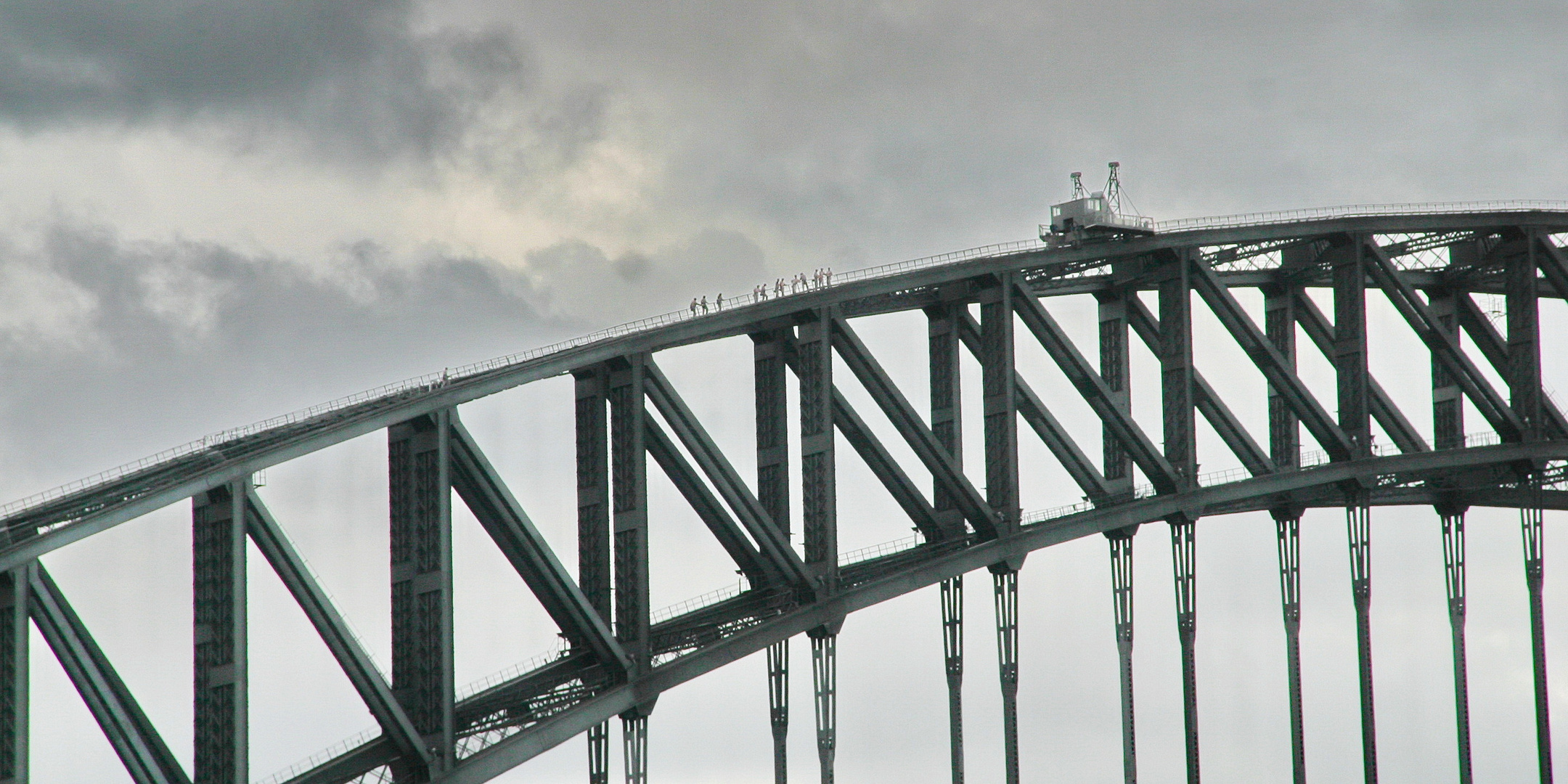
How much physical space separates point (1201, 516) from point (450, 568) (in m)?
48.0

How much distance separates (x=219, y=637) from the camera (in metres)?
104

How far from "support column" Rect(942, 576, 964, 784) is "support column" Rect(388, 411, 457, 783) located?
26.5 metres

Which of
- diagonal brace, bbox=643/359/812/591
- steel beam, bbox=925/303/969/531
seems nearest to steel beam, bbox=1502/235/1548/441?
steel beam, bbox=925/303/969/531

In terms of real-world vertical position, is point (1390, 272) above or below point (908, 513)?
above

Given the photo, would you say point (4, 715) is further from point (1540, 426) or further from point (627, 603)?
point (1540, 426)

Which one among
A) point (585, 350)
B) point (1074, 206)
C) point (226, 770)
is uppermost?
point (1074, 206)

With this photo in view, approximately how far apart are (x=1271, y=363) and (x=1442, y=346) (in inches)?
611

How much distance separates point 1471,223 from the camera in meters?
151

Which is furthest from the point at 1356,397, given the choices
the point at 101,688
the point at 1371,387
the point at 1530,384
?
the point at 101,688

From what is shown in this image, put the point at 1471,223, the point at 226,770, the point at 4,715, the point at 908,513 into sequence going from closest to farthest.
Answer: the point at 4,715 < the point at 226,770 < the point at 908,513 < the point at 1471,223

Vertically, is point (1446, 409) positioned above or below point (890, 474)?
above

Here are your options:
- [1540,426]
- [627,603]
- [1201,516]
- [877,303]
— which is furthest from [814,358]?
[1540,426]

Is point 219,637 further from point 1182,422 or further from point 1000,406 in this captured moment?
point 1182,422

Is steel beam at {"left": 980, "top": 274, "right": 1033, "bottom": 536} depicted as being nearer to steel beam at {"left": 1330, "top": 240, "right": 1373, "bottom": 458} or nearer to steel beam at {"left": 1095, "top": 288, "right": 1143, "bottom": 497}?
steel beam at {"left": 1095, "top": 288, "right": 1143, "bottom": 497}
